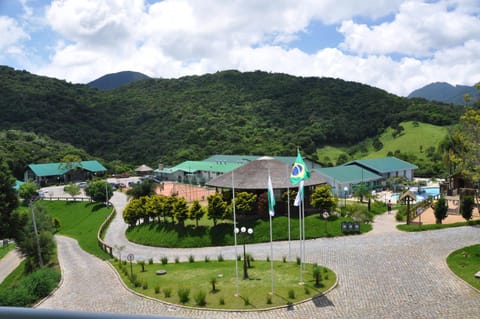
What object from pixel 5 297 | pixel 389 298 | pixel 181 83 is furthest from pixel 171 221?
pixel 181 83

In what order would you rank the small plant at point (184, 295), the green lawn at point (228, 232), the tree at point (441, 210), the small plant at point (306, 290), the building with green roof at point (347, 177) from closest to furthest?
the small plant at point (184, 295) → the small plant at point (306, 290) → the green lawn at point (228, 232) → the tree at point (441, 210) → the building with green roof at point (347, 177)

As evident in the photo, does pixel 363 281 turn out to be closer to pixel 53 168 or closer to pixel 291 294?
pixel 291 294

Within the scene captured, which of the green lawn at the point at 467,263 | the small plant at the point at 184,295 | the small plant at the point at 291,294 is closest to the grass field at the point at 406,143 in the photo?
the green lawn at the point at 467,263

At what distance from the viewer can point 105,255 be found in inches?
1058

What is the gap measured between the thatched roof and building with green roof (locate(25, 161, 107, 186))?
→ 140ft

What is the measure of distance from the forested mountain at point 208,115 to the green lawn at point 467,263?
52.2 meters

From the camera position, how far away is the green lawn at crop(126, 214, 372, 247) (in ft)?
86.9

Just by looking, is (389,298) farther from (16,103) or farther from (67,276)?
(16,103)

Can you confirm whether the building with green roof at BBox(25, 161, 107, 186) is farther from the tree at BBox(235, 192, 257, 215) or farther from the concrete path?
the tree at BBox(235, 192, 257, 215)

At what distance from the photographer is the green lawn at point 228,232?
86.9 feet

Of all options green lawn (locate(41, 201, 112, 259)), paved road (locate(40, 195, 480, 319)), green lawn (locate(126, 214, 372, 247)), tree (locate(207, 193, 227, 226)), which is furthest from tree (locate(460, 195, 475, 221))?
green lawn (locate(41, 201, 112, 259))

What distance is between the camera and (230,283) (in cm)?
1733

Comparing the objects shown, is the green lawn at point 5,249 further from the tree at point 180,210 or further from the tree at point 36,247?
the tree at point 180,210

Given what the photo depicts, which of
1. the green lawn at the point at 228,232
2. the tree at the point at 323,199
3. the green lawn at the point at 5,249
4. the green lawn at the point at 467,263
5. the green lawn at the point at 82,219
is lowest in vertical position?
the green lawn at the point at 5,249
